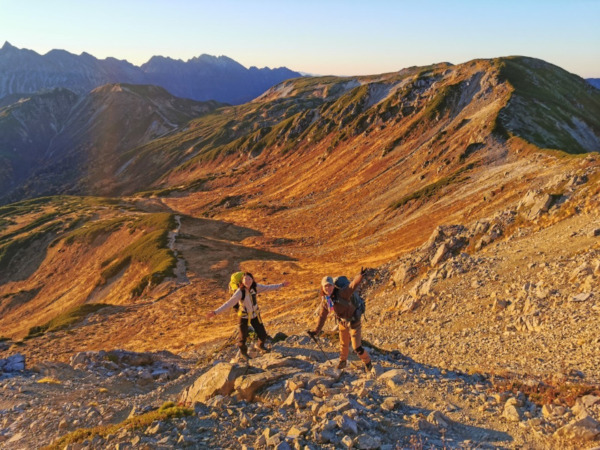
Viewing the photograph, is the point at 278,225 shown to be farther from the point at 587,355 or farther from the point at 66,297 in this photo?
the point at 587,355

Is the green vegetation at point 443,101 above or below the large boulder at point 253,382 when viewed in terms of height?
above

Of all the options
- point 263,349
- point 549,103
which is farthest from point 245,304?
point 549,103

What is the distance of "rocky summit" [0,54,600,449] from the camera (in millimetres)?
9750

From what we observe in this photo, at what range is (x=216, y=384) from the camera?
1204 cm

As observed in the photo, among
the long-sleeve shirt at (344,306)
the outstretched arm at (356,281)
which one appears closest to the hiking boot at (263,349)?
the long-sleeve shirt at (344,306)

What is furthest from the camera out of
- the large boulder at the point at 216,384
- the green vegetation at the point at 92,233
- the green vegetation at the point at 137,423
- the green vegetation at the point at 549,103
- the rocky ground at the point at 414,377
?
the green vegetation at the point at 92,233

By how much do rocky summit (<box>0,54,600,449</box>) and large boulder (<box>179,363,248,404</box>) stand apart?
0.06 meters

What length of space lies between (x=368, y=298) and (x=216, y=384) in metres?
16.4

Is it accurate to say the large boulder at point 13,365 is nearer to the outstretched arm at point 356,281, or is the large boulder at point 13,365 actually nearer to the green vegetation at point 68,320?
the outstretched arm at point 356,281

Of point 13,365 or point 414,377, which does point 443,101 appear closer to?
point 414,377

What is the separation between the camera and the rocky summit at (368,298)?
384 inches

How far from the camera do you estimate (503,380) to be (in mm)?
11102

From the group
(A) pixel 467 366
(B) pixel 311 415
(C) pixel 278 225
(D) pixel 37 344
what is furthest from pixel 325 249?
(B) pixel 311 415

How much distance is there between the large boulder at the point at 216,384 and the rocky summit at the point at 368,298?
55 millimetres
